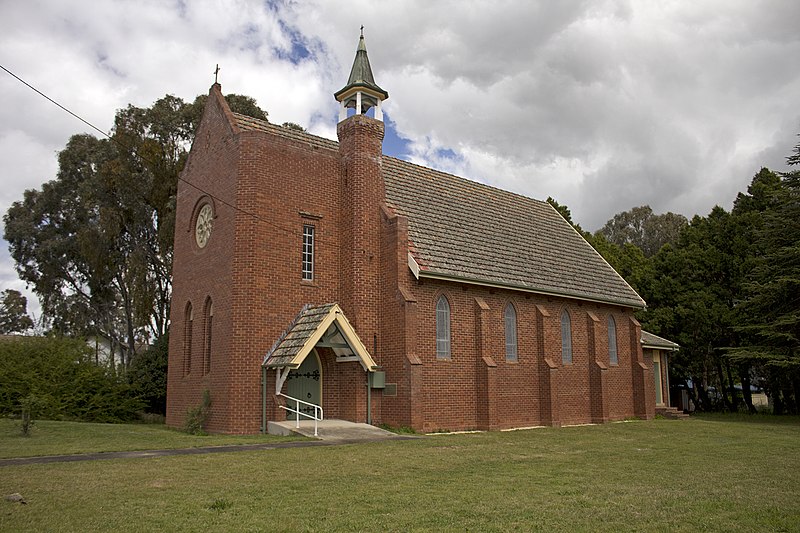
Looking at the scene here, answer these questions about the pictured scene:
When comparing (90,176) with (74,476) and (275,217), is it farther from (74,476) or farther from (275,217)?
(74,476)

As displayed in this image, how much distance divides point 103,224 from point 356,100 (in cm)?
1876

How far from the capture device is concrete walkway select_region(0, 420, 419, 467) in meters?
12.9

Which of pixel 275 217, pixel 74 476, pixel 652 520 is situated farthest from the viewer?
pixel 275 217

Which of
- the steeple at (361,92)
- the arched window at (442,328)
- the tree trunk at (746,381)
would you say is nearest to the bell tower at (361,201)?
the steeple at (361,92)

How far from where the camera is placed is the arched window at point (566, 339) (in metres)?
27.0

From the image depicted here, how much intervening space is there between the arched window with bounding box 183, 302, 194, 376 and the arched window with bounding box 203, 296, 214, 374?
1317mm

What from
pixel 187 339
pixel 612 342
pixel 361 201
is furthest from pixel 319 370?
pixel 612 342

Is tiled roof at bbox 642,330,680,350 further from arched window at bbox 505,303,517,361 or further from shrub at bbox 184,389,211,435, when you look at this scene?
shrub at bbox 184,389,211,435

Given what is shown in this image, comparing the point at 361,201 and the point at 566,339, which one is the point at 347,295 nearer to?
the point at 361,201

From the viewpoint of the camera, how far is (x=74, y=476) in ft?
35.3

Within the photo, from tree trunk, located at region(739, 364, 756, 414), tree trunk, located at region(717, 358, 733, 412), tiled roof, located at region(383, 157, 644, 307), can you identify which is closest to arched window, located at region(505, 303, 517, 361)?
tiled roof, located at region(383, 157, 644, 307)

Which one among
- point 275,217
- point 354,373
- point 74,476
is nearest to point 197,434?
point 354,373

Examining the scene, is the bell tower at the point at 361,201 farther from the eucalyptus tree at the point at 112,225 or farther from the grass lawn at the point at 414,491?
the eucalyptus tree at the point at 112,225

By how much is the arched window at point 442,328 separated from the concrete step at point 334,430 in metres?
3.65
